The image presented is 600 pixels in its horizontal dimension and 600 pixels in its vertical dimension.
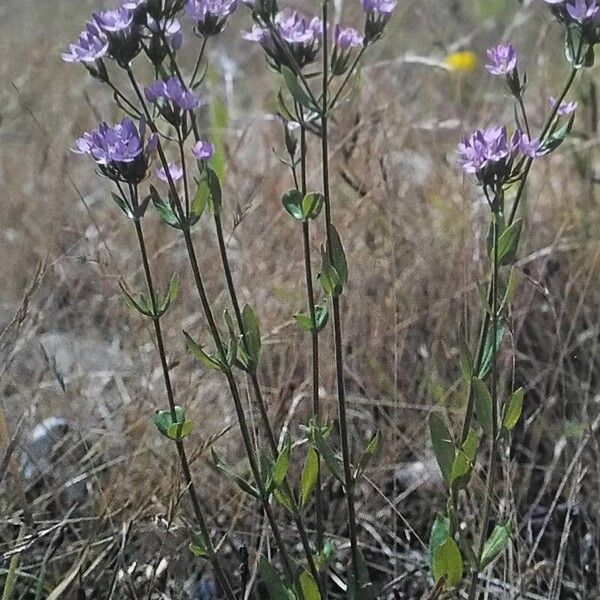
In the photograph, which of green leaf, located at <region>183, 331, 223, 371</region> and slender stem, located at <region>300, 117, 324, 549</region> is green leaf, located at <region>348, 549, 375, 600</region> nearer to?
slender stem, located at <region>300, 117, 324, 549</region>

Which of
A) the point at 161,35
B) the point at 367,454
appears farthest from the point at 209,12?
the point at 367,454

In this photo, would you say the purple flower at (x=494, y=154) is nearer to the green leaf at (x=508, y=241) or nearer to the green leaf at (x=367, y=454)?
the green leaf at (x=508, y=241)

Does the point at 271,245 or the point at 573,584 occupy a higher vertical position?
the point at 271,245

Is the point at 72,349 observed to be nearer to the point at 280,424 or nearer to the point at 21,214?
the point at 280,424

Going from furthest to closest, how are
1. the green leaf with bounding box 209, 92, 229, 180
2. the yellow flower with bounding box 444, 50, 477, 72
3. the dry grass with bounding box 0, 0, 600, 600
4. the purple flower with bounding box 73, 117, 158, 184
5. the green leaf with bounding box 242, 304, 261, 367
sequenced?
the yellow flower with bounding box 444, 50, 477, 72, the green leaf with bounding box 209, 92, 229, 180, the dry grass with bounding box 0, 0, 600, 600, the green leaf with bounding box 242, 304, 261, 367, the purple flower with bounding box 73, 117, 158, 184

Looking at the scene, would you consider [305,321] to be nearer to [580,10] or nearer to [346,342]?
[580,10]

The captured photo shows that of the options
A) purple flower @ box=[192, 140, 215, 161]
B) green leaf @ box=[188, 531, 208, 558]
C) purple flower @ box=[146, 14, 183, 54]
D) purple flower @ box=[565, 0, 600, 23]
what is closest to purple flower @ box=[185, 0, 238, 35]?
purple flower @ box=[146, 14, 183, 54]

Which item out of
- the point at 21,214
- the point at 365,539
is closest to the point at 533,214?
the point at 365,539
